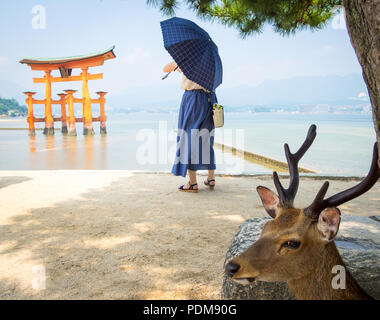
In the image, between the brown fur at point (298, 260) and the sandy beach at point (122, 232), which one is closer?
the brown fur at point (298, 260)

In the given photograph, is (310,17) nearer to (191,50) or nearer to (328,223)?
(191,50)

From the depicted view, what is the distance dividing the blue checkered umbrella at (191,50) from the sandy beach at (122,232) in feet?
4.12

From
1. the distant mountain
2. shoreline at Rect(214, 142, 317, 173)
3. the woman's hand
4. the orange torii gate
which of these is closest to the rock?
the woman's hand

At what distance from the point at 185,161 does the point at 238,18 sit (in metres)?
2.35

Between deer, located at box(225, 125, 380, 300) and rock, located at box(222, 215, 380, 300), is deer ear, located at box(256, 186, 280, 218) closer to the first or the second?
deer, located at box(225, 125, 380, 300)

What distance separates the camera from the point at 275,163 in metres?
6.68

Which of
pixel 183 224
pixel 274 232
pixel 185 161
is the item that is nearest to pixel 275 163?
pixel 185 161

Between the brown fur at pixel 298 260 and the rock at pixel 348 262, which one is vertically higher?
the brown fur at pixel 298 260

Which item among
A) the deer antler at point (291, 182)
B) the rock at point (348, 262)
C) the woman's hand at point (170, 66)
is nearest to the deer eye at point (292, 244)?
the deer antler at point (291, 182)

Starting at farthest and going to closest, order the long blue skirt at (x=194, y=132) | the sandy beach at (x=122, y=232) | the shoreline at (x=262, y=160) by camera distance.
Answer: the shoreline at (x=262, y=160) → the long blue skirt at (x=194, y=132) → the sandy beach at (x=122, y=232)

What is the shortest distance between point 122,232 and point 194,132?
1.46 meters

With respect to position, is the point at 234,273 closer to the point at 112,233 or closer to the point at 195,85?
the point at 112,233

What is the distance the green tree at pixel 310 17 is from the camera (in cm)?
108

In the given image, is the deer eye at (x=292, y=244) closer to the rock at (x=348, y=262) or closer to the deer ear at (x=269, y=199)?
the deer ear at (x=269, y=199)
